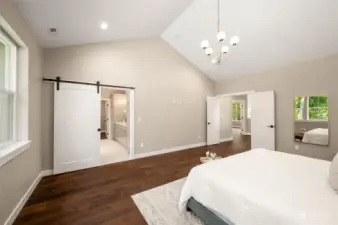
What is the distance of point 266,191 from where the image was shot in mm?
1341

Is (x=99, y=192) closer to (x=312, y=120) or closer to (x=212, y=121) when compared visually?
(x=212, y=121)

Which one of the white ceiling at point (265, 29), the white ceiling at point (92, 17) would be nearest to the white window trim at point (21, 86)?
the white ceiling at point (92, 17)

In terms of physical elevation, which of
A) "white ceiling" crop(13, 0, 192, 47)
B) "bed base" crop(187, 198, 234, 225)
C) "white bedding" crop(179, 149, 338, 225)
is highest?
"white ceiling" crop(13, 0, 192, 47)

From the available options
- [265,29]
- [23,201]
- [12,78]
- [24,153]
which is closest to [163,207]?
[23,201]

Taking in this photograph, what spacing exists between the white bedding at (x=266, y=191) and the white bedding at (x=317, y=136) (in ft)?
8.16

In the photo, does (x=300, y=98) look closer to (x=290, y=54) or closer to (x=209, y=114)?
(x=290, y=54)

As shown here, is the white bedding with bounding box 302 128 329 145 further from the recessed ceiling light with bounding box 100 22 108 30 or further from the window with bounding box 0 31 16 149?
the window with bounding box 0 31 16 149

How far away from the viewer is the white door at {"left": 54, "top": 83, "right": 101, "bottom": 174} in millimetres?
3416

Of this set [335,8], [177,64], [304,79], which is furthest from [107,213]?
[304,79]

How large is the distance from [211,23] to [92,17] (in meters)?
2.78

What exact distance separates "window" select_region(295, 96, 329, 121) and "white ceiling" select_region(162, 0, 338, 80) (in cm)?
106

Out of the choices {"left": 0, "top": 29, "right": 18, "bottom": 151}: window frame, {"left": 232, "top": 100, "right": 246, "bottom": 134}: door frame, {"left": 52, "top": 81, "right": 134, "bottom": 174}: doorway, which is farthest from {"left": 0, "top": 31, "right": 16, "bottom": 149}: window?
{"left": 232, "top": 100, "right": 246, "bottom": 134}: door frame

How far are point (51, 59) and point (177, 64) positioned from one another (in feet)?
11.8

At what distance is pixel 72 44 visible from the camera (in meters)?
3.45
